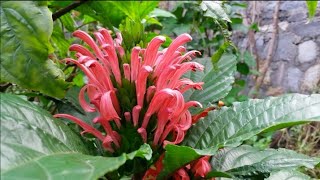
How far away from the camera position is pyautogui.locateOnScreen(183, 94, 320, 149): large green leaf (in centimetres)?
59

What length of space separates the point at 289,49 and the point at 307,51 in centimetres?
24

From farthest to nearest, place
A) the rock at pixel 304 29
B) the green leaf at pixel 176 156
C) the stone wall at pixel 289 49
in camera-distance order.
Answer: the stone wall at pixel 289 49 < the rock at pixel 304 29 < the green leaf at pixel 176 156

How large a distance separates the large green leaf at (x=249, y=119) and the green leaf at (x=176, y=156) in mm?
44

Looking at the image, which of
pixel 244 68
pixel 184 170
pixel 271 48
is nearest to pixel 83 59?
pixel 184 170

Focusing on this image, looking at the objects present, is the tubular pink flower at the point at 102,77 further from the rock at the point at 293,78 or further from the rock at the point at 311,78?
the rock at the point at 293,78

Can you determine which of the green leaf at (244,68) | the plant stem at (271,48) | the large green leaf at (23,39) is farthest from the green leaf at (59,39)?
the plant stem at (271,48)

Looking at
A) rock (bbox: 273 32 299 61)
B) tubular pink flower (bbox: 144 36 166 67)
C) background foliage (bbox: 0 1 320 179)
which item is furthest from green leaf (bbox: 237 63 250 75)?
tubular pink flower (bbox: 144 36 166 67)

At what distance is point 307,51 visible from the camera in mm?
3568

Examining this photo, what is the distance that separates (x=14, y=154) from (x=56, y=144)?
0.11m

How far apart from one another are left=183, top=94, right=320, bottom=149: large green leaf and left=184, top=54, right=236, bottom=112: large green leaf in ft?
0.24

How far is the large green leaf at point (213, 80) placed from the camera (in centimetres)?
81

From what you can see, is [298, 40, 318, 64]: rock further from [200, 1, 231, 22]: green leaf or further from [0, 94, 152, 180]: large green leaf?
[0, 94, 152, 180]: large green leaf

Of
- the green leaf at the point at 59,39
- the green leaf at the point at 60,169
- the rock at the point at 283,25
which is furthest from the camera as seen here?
the rock at the point at 283,25

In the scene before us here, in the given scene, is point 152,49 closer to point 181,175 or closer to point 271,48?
point 181,175
